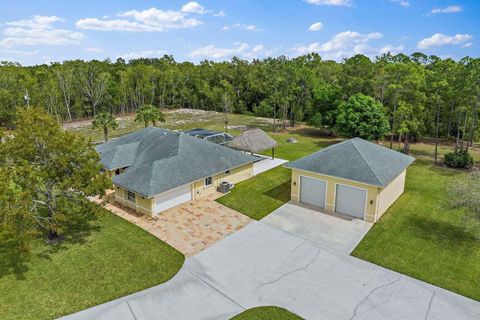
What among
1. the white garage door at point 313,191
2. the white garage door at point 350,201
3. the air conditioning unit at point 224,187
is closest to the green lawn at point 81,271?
the air conditioning unit at point 224,187

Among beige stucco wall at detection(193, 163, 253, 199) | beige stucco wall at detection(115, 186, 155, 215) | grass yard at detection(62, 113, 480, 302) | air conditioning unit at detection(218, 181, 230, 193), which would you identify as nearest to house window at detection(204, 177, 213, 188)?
beige stucco wall at detection(193, 163, 253, 199)

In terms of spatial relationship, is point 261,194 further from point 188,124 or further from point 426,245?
point 188,124

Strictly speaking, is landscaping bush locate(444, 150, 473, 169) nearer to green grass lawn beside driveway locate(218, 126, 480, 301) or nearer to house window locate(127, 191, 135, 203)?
green grass lawn beside driveway locate(218, 126, 480, 301)

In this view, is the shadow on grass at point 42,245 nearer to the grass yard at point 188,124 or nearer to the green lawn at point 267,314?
the green lawn at point 267,314

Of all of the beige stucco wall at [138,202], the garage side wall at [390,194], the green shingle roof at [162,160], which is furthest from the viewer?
the green shingle roof at [162,160]

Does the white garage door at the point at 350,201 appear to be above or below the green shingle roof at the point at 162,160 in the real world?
below

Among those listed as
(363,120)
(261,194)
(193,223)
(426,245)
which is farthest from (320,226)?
(363,120)
